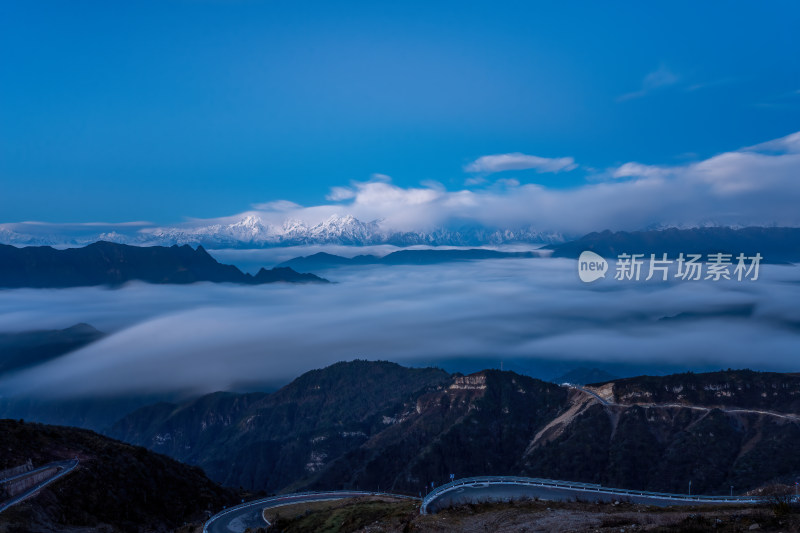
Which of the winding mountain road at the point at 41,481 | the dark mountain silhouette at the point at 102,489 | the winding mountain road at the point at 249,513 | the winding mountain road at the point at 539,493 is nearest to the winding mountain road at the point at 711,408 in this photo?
the winding mountain road at the point at 539,493

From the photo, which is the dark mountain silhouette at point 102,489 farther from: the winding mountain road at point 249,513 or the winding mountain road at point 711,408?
the winding mountain road at point 711,408

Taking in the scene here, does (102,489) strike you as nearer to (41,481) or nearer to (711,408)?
(41,481)

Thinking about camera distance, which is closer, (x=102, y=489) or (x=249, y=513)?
(x=102, y=489)

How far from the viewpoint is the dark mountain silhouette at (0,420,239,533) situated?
59.1 meters

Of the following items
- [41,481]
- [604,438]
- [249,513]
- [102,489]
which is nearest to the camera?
[41,481]

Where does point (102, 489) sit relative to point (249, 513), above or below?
above

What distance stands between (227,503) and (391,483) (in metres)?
86.6

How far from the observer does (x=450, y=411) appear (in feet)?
639

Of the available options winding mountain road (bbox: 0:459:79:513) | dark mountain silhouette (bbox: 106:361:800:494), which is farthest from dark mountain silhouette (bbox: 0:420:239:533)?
dark mountain silhouette (bbox: 106:361:800:494)

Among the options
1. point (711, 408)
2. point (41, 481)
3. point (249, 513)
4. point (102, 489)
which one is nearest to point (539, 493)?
point (249, 513)

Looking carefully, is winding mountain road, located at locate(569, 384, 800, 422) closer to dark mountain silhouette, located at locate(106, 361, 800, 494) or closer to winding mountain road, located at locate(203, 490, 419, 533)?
dark mountain silhouette, located at locate(106, 361, 800, 494)

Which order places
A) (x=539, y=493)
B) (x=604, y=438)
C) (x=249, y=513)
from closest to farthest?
1. (x=539, y=493)
2. (x=249, y=513)
3. (x=604, y=438)

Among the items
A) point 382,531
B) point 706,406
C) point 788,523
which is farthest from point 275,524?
point 706,406

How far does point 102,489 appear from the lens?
68688 millimetres
